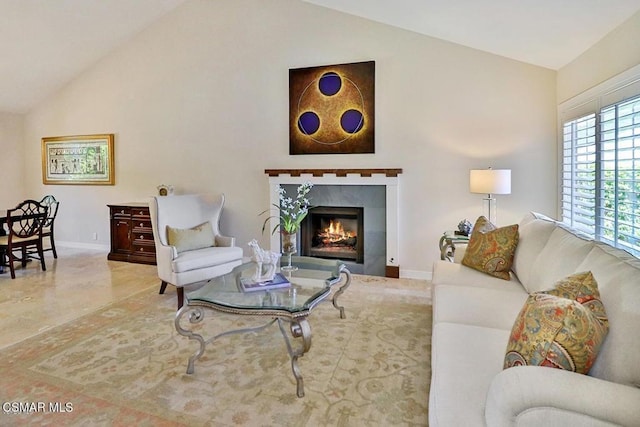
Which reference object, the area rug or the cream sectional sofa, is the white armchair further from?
the cream sectional sofa

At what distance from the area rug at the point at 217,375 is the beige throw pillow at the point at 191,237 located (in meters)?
0.89

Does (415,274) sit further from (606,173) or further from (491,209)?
(606,173)

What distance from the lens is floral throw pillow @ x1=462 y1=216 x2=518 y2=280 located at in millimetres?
2939

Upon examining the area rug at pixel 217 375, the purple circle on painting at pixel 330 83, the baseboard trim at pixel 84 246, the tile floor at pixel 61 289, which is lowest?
the area rug at pixel 217 375

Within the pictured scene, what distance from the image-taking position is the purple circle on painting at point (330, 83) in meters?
4.86

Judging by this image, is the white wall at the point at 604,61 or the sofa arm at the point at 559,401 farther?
the white wall at the point at 604,61

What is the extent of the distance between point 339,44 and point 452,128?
1836mm

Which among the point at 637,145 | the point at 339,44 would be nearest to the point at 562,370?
the point at 637,145

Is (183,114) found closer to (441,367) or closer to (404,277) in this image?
(404,277)

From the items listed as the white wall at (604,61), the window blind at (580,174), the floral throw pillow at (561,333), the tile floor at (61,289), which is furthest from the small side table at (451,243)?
the tile floor at (61,289)

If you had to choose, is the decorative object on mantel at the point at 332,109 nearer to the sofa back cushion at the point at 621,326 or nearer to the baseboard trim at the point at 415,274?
the baseboard trim at the point at 415,274

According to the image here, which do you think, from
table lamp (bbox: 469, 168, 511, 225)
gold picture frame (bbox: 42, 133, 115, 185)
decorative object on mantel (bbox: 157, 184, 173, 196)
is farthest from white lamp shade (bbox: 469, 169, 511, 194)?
gold picture frame (bbox: 42, 133, 115, 185)

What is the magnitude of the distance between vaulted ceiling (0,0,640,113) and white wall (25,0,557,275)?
0.82ft

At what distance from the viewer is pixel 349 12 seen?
461 cm
